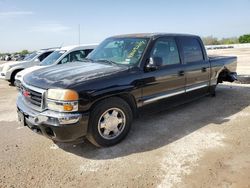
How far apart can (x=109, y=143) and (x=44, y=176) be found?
3.77 feet

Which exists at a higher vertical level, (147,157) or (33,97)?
(33,97)

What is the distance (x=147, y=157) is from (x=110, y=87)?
1.19 metres

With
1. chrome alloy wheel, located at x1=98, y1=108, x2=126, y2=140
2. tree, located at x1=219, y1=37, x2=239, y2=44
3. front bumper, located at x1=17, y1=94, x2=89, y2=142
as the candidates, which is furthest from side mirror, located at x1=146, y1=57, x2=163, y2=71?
tree, located at x1=219, y1=37, x2=239, y2=44

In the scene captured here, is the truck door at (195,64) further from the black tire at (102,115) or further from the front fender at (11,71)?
the front fender at (11,71)

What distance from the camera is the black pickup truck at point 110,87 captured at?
354cm

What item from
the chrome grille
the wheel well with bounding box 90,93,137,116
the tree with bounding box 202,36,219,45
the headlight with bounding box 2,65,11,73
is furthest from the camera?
the tree with bounding box 202,36,219,45

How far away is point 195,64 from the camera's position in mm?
5668

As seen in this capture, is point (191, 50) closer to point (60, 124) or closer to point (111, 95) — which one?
point (111, 95)

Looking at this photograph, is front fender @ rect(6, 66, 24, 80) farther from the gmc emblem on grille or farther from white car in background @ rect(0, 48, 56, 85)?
the gmc emblem on grille

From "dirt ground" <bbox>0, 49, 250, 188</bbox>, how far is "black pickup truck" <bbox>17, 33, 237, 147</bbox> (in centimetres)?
40

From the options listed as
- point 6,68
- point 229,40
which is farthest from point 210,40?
point 6,68

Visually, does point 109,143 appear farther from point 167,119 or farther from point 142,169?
point 167,119

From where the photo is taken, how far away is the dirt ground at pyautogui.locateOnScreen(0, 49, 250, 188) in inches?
124

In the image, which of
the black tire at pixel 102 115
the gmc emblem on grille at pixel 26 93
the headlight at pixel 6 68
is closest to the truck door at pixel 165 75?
the black tire at pixel 102 115
